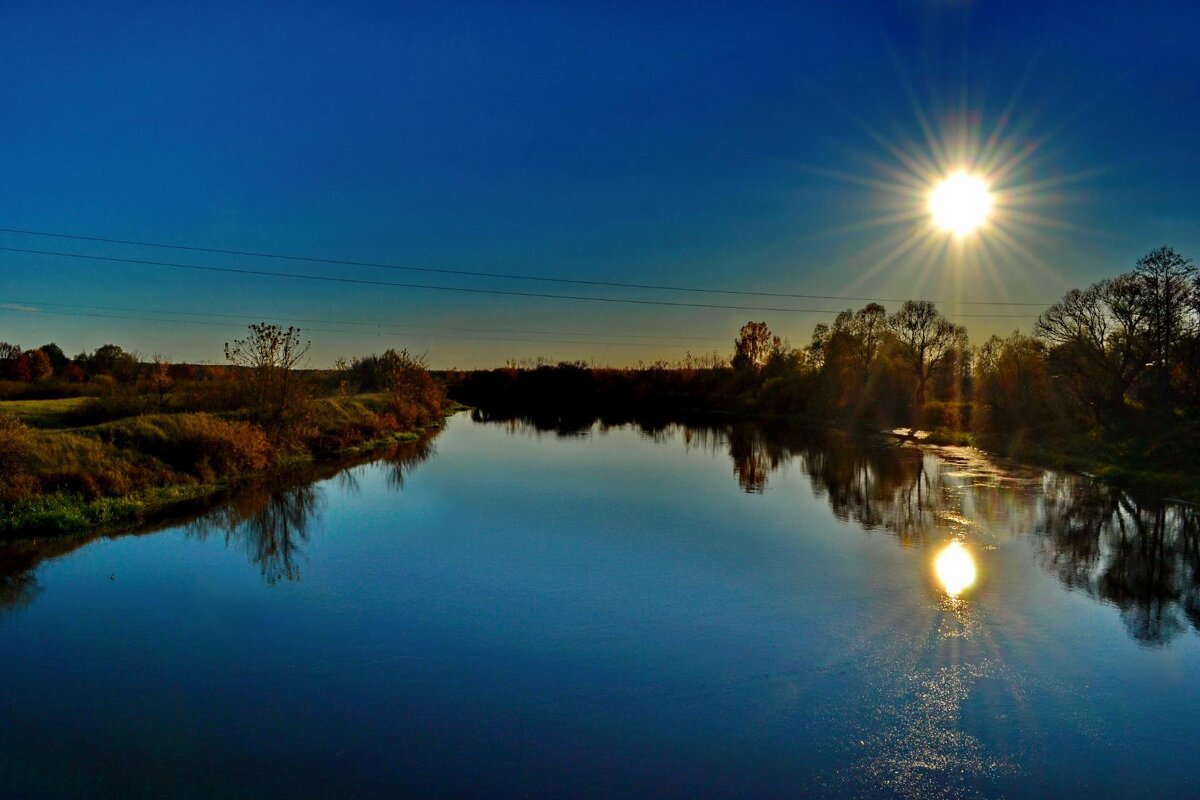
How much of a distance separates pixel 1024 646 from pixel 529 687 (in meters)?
5.91

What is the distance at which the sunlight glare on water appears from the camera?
11.0 metres

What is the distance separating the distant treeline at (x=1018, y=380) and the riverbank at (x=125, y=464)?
90.9ft

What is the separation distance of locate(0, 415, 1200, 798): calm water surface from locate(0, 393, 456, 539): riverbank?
1.50m

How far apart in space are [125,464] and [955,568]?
17941 millimetres

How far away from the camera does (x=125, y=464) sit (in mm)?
16938

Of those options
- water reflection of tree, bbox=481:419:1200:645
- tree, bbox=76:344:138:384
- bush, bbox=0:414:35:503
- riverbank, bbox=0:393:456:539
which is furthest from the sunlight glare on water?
tree, bbox=76:344:138:384

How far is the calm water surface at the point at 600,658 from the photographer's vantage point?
5750 millimetres

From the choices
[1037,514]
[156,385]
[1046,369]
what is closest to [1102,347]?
[1046,369]

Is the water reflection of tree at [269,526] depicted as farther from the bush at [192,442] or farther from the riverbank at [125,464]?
the bush at [192,442]

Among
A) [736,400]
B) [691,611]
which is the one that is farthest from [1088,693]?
[736,400]

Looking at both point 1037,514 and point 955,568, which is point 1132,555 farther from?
point 955,568

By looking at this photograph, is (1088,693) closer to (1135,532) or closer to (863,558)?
(863,558)

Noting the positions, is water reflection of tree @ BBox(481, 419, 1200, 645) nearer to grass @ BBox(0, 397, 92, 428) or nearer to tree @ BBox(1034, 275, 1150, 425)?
tree @ BBox(1034, 275, 1150, 425)

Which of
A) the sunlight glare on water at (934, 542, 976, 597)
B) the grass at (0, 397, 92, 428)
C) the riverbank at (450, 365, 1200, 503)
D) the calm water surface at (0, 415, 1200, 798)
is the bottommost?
the calm water surface at (0, 415, 1200, 798)
